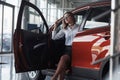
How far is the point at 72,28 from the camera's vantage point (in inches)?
222

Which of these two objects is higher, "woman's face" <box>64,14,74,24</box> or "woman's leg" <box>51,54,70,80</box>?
"woman's face" <box>64,14,74,24</box>

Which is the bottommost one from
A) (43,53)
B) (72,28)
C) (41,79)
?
(41,79)

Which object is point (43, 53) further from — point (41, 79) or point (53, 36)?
point (41, 79)

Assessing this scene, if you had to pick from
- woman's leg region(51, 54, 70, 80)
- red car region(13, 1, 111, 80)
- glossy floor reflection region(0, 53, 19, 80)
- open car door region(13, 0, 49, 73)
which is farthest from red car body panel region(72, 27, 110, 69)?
glossy floor reflection region(0, 53, 19, 80)

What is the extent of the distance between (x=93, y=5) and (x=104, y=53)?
0.88m

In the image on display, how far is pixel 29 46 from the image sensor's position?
5297 millimetres

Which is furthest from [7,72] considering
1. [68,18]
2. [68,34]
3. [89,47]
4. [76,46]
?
[89,47]

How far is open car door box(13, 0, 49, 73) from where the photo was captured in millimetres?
5129

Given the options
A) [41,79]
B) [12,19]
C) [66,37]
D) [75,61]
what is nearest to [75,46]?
[75,61]

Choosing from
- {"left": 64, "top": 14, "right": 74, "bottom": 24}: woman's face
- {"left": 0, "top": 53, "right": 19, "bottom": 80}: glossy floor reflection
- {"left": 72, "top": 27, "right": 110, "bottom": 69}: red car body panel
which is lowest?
{"left": 0, "top": 53, "right": 19, "bottom": 80}: glossy floor reflection

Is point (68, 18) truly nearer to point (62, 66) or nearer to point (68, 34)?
point (68, 34)

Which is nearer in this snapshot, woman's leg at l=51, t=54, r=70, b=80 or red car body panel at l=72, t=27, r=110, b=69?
red car body panel at l=72, t=27, r=110, b=69

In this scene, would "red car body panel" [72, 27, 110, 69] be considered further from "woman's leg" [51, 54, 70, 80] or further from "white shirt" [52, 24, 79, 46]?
"white shirt" [52, 24, 79, 46]

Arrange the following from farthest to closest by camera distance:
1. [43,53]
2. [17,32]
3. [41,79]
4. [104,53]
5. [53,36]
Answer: [41,79] → [53,36] → [43,53] → [17,32] → [104,53]
